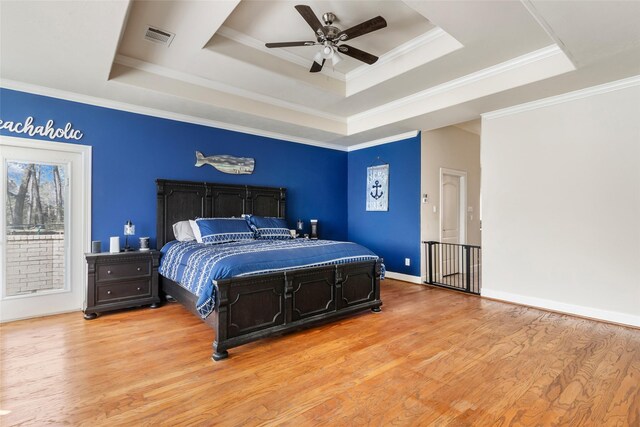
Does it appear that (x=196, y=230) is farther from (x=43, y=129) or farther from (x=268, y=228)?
(x=43, y=129)

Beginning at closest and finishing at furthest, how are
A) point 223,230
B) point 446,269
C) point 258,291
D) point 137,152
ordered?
point 258,291 < point 223,230 < point 137,152 < point 446,269

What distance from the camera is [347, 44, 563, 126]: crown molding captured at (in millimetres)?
3302

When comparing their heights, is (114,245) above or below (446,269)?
above

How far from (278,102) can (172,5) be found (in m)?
2.16

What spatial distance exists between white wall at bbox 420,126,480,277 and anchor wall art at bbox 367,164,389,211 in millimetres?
732

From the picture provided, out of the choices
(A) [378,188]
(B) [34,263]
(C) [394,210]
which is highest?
(A) [378,188]

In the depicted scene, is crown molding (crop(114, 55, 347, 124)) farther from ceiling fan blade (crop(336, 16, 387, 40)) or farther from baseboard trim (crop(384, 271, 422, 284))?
baseboard trim (crop(384, 271, 422, 284))

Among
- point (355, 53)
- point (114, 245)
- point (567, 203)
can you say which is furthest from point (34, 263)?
point (567, 203)

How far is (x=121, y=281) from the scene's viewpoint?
3826 millimetres

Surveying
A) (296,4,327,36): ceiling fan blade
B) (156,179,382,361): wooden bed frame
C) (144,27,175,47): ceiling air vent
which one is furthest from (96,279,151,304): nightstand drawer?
(296,4,327,36): ceiling fan blade

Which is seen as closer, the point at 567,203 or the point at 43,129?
the point at 43,129

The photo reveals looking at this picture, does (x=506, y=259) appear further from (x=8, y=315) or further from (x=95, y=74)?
(x=8, y=315)

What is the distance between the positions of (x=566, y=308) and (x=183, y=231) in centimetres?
500

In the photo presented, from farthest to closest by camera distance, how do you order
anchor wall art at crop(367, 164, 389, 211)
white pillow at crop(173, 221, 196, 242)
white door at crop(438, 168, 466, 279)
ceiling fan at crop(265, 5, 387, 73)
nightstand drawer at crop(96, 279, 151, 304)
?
anchor wall art at crop(367, 164, 389, 211)
white door at crop(438, 168, 466, 279)
white pillow at crop(173, 221, 196, 242)
nightstand drawer at crop(96, 279, 151, 304)
ceiling fan at crop(265, 5, 387, 73)
